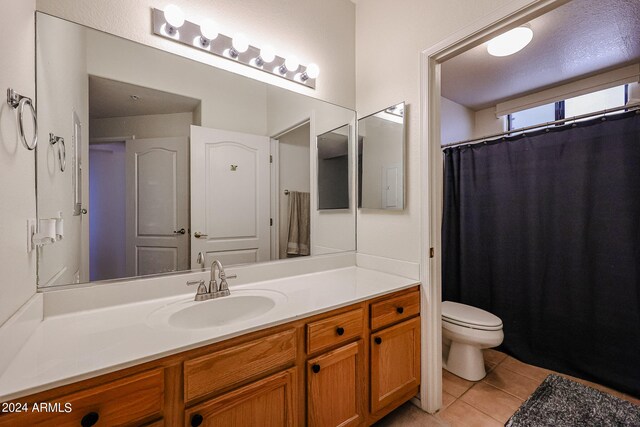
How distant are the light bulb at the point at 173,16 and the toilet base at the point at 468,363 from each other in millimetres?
2540

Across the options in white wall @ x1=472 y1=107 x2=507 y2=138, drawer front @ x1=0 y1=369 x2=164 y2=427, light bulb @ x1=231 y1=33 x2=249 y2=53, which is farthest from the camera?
white wall @ x1=472 y1=107 x2=507 y2=138

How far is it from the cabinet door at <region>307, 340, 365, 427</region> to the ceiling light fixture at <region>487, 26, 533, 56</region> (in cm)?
206

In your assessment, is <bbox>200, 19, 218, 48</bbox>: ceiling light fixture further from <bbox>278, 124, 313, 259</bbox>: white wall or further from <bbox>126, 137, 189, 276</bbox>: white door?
<bbox>278, 124, 313, 259</bbox>: white wall

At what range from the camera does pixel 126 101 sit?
123 centimetres

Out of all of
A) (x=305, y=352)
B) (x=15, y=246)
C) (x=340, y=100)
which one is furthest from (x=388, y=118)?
(x=15, y=246)

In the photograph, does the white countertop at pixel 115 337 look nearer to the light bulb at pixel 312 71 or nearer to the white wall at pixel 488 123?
the light bulb at pixel 312 71

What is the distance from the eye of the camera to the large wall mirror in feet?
3.60

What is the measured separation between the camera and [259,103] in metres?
1.59

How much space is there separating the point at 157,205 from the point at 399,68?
1559 mm

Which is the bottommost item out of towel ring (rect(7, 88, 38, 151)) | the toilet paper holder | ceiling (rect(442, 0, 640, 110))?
the toilet paper holder

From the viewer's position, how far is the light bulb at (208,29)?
1356 millimetres

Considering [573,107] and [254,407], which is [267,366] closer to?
[254,407]

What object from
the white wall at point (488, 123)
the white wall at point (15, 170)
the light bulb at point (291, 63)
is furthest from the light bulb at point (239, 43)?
the white wall at point (488, 123)

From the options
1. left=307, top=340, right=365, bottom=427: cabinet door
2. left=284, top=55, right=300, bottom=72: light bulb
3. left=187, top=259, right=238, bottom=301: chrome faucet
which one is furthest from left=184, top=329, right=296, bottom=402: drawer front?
left=284, top=55, right=300, bottom=72: light bulb
